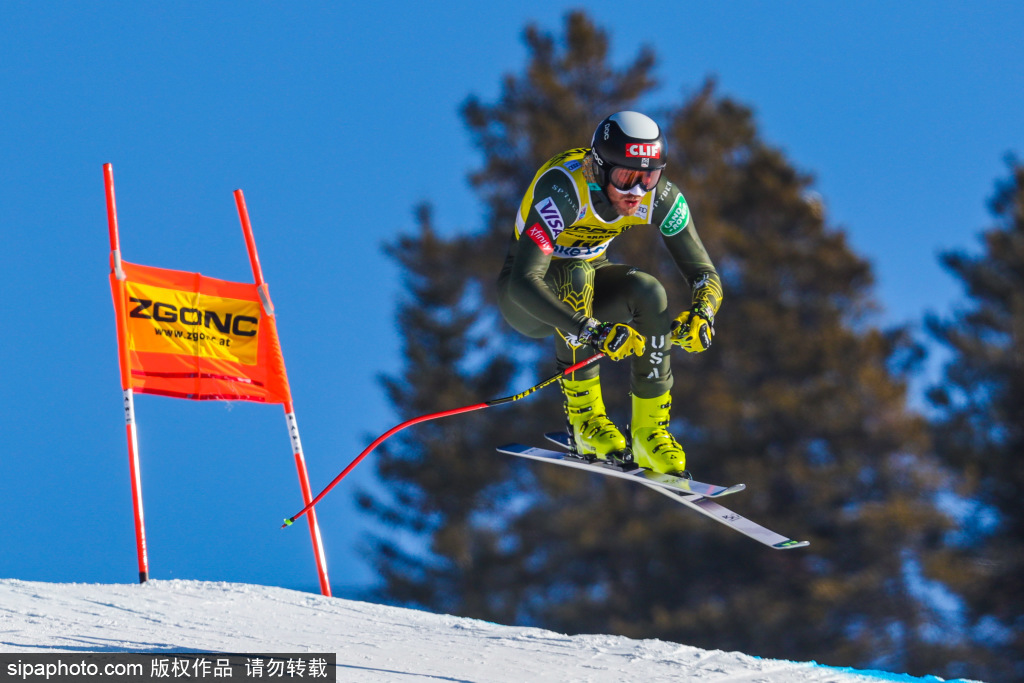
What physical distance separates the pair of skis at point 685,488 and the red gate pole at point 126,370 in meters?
4.40

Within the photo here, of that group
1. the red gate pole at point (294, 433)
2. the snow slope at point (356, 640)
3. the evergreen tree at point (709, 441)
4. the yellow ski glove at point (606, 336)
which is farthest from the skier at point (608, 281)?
the evergreen tree at point (709, 441)

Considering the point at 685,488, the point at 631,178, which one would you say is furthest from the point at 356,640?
the point at 631,178

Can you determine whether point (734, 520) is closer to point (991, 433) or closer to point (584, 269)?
point (584, 269)

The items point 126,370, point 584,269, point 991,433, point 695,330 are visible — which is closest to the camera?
point 695,330

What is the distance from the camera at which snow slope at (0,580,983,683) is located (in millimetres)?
6613

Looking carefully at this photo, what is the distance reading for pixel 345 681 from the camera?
6000mm

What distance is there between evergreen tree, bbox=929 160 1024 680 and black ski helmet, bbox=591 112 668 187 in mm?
14565

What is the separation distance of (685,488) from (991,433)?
14238mm

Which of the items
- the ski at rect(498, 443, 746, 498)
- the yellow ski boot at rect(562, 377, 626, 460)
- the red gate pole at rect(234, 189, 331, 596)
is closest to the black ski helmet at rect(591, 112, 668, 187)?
the yellow ski boot at rect(562, 377, 626, 460)

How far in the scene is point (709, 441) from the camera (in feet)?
62.7

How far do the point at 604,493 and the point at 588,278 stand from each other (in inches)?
538

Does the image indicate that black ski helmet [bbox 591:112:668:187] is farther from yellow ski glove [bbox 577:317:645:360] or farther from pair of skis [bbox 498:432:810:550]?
pair of skis [bbox 498:432:810:550]

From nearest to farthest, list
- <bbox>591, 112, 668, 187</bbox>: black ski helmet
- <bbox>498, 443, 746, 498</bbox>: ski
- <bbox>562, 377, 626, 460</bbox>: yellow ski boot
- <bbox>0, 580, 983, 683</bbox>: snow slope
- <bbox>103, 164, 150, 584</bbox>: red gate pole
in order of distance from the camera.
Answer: <bbox>591, 112, 668, 187</bbox>: black ski helmet
<bbox>498, 443, 746, 498</bbox>: ski
<bbox>562, 377, 626, 460</bbox>: yellow ski boot
<bbox>0, 580, 983, 683</bbox>: snow slope
<bbox>103, 164, 150, 584</bbox>: red gate pole

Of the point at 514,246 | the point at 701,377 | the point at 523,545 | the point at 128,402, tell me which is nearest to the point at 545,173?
the point at 514,246
